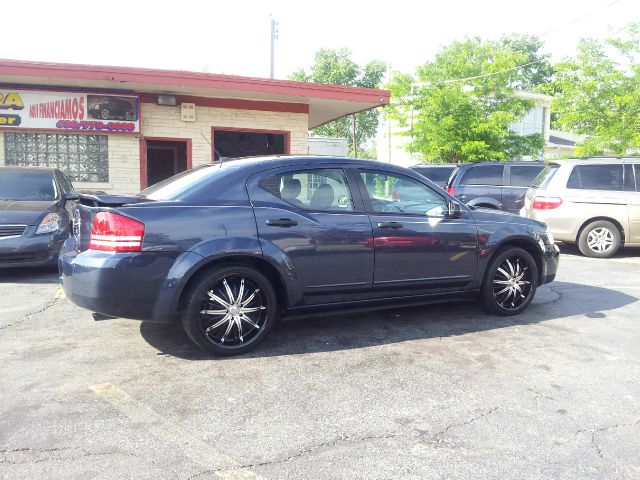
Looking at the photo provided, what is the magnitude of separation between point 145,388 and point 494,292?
3414 millimetres

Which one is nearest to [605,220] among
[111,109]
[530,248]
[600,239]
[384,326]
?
[600,239]

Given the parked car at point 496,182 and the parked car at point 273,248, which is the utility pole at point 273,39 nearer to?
the parked car at point 496,182

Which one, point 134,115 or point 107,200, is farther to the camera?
point 134,115

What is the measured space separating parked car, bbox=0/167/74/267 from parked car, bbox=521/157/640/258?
7914 mm

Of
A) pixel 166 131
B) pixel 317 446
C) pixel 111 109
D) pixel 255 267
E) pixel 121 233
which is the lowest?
pixel 317 446

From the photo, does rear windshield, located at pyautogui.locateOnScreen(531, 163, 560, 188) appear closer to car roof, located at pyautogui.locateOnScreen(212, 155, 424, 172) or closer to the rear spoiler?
car roof, located at pyautogui.locateOnScreen(212, 155, 424, 172)

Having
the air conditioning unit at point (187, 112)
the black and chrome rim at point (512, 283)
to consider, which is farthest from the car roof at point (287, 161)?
the air conditioning unit at point (187, 112)

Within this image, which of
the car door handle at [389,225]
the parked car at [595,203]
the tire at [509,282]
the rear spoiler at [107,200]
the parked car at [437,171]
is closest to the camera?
the rear spoiler at [107,200]

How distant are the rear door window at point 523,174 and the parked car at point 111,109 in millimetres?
8397

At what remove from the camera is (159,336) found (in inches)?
180

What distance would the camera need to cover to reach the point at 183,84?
1090 centimetres

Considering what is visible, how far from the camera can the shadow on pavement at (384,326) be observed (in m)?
4.39

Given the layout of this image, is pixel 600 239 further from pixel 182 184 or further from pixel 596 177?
pixel 182 184

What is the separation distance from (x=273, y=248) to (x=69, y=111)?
9206 mm
